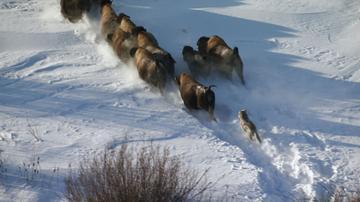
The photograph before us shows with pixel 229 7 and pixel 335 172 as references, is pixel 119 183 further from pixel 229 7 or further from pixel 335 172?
pixel 229 7

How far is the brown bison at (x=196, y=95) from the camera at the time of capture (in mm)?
10453

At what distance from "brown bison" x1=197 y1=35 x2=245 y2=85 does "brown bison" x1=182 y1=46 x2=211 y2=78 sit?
0.22 m

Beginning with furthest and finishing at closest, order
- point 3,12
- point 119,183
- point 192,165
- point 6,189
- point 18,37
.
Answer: point 3,12 → point 18,37 → point 192,165 → point 6,189 → point 119,183

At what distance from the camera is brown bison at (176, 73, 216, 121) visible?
1045 centimetres

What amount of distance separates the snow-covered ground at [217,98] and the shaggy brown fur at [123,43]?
234 mm

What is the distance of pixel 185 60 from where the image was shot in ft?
40.2

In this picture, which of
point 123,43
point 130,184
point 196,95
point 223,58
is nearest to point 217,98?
point 196,95

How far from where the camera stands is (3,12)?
49.5 ft

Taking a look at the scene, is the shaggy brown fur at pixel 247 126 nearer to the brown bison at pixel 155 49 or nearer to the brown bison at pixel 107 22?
the brown bison at pixel 155 49

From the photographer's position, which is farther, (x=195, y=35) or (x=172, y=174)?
(x=195, y=35)

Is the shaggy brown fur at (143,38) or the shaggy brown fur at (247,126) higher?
the shaggy brown fur at (143,38)

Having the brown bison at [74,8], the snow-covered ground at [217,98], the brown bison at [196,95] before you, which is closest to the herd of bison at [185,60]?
the brown bison at [196,95]

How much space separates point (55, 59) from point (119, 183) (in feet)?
22.6

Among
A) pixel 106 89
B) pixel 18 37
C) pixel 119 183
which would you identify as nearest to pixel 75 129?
pixel 106 89
